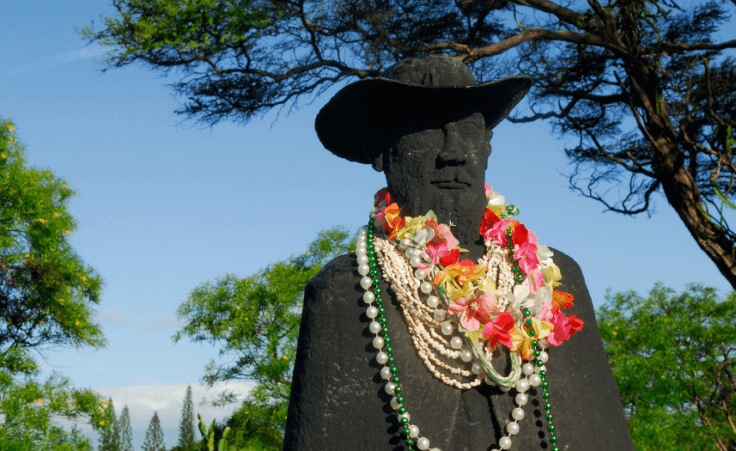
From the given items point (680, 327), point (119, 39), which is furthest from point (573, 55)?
point (119, 39)

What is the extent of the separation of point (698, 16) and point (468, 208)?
11037 mm

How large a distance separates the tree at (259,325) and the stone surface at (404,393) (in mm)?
7629

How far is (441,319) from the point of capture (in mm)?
2791

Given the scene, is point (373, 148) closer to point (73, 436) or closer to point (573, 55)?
point (73, 436)

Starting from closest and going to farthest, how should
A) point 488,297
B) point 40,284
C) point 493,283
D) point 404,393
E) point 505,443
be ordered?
point 505,443
point 404,393
point 488,297
point 493,283
point 40,284

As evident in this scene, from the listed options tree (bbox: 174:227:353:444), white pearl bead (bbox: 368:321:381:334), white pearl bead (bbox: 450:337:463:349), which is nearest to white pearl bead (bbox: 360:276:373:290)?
white pearl bead (bbox: 368:321:381:334)

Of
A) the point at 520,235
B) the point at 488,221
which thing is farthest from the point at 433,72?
the point at 520,235

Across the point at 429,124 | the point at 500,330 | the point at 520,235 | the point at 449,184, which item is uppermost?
the point at 429,124

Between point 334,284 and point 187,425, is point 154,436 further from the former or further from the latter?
point 334,284

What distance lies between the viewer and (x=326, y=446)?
2561 millimetres

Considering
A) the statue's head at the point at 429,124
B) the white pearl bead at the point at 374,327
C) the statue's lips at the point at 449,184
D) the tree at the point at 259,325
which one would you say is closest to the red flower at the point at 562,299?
the statue's head at the point at 429,124

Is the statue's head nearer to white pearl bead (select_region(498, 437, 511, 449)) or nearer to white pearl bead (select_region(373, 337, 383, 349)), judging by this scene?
white pearl bead (select_region(373, 337, 383, 349))

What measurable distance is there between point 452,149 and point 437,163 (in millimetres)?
90

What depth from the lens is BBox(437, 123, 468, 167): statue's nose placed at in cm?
288
